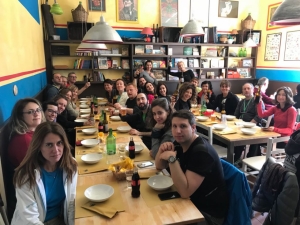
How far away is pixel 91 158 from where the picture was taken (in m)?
2.04

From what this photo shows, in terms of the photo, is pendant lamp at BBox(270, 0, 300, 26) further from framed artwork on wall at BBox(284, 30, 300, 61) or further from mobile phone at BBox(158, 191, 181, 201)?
framed artwork on wall at BBox(284, 30, 300, 61)

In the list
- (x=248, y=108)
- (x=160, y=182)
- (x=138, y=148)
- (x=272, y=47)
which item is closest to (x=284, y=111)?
(x=248, y=108)

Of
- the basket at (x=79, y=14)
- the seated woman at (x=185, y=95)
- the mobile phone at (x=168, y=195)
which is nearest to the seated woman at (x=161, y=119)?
the mobile phone at (x=168, y=195)

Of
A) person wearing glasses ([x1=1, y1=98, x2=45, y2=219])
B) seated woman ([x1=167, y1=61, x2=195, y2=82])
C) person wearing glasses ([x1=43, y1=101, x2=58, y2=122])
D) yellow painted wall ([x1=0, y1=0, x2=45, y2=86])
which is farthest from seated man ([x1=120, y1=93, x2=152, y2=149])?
seated woman ([x1=167, y1=61, x2=195, y2=82])

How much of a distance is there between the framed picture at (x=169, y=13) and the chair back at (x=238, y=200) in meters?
5.90

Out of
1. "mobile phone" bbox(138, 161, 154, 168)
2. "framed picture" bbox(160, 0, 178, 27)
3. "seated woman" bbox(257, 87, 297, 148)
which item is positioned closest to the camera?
"mobile phone" bbox(138, 161, 154, 168)

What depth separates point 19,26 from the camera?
3.23m

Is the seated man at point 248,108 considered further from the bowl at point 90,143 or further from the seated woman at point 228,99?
the bowl at point 90,143

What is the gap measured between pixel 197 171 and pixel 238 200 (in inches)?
13.8

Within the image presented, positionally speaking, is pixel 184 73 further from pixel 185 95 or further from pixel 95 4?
pixel 95 4

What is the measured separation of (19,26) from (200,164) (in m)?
3.13

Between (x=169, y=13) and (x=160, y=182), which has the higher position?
(x=169, y=13)

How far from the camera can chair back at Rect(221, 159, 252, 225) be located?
4.96ft

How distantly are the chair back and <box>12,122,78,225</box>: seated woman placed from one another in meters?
1.04
